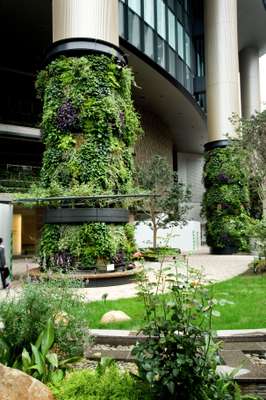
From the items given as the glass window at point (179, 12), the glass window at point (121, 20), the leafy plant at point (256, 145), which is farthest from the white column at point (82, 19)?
the glass window at point (179, 12)

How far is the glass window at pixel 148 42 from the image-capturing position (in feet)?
63.9

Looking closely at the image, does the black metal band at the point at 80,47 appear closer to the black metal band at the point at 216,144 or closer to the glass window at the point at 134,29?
the glass window at the point at 134,29

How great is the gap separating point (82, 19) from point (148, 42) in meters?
8.51

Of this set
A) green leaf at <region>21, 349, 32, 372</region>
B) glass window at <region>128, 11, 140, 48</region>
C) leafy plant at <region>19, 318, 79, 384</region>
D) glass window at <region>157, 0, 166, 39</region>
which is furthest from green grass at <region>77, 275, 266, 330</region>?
glass window at <region>157, 0, 166, 39</region>

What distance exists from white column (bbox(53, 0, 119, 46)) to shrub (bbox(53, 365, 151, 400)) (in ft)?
35.7

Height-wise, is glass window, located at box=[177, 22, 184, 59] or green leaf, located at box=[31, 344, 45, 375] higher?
glass window, located at box=[177, 22, 184, 59]

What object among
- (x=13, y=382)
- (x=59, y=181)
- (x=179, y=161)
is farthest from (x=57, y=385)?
(x=179, y=161)

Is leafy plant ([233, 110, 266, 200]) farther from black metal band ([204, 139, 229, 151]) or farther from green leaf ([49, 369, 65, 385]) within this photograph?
green leaf ([49, 369, 65, 385])

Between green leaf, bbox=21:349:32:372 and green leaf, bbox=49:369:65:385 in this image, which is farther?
green leaf, bbox=21:349:32:372

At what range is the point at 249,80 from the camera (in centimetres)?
3453

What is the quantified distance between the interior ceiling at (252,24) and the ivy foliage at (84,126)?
866 inches

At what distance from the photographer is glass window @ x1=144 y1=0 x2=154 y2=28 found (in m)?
19.9

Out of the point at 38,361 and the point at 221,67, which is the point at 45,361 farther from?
the point at 221,67

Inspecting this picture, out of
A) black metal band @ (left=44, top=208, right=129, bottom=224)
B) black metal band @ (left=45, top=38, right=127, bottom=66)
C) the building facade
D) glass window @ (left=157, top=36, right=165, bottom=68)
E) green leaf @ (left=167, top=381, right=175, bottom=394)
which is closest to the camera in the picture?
green leaf @ (left=167, top=381, right=175, bottom=394)
